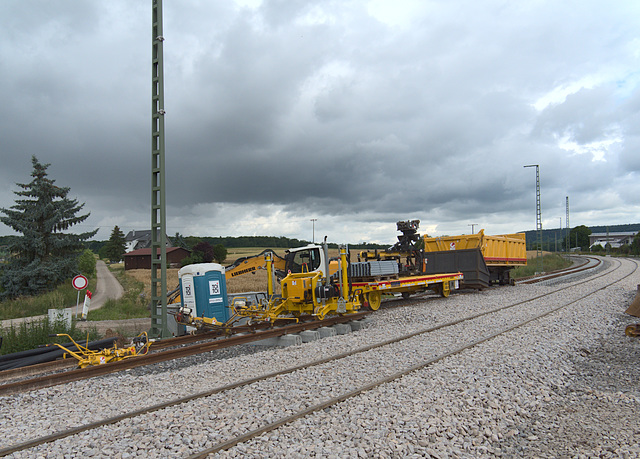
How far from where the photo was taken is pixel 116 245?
100m

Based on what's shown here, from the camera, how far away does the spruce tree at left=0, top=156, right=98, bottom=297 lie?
77.2 ft

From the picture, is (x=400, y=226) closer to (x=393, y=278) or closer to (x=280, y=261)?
(x=393, y=278)

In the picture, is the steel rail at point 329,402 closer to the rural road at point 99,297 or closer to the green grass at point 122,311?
the rural road at point 99,297

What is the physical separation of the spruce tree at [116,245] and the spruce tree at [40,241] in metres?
80.3

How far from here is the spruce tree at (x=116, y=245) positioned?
327ft

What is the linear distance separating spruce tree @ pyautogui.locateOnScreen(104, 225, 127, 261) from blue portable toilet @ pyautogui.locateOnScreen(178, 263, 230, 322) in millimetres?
99195

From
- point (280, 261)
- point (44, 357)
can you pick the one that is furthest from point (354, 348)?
point (44, 357)

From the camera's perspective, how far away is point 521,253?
77.1 ft

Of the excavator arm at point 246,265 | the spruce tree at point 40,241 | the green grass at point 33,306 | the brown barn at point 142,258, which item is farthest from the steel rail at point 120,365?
the brown barn at point 142,258

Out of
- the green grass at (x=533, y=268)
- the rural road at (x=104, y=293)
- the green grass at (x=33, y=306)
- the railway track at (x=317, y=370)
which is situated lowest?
the rural road at (x=104, y=293)

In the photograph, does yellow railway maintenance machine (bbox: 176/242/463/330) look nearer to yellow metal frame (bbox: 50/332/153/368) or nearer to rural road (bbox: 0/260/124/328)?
yellow metal frame (bbox: 50/332/153/368)

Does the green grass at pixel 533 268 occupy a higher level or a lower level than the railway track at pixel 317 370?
lower

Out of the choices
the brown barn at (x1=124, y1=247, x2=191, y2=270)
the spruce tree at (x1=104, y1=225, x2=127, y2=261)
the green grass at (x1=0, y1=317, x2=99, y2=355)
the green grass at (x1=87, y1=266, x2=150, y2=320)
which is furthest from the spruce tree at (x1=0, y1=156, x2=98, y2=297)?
the spruce tree at (x1=104, y1=225, x2=127, y2=261)

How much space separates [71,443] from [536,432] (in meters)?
5.13
